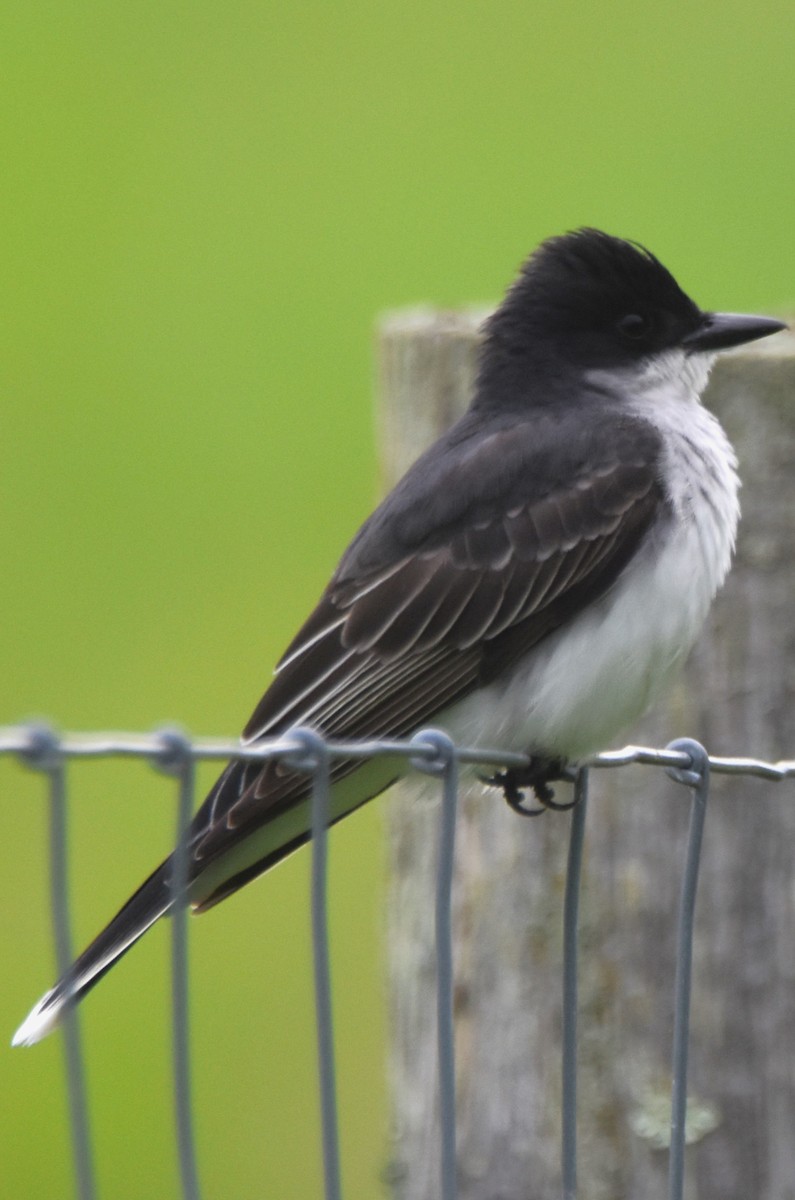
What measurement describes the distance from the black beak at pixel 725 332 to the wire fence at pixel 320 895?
4.61ft

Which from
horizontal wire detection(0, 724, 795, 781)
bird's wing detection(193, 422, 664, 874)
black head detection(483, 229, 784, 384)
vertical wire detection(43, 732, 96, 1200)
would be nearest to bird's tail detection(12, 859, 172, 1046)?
bird's wing detection(193, 422, 664, 874)

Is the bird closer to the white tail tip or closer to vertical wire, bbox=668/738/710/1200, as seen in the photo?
the white tail tip

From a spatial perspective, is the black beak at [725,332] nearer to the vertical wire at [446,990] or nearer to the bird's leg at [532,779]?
the bird's leg at [532,779]

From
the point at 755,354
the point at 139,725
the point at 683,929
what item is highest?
the point at 755,354

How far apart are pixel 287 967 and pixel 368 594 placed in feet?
12.8

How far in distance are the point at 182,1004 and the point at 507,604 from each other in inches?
67.2

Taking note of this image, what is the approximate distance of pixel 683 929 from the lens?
2727 mm

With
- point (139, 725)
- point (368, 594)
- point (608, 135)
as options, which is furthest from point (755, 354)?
point (608, 135)

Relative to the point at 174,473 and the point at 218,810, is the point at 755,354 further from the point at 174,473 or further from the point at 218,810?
the point at 174,473

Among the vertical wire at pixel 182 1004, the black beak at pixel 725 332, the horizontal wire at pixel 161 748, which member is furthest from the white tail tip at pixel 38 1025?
the black beak at pixel 725 332

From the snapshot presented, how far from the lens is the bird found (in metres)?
3.52

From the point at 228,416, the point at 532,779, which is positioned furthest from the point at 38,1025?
the point at 228,416

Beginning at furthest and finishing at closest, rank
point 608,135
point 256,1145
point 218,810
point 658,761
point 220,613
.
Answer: point 608,135, point 220,613, point 256,1145, point 218,810, point 658,761

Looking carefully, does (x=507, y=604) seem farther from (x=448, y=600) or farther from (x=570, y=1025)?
(x=570, y=1025)
